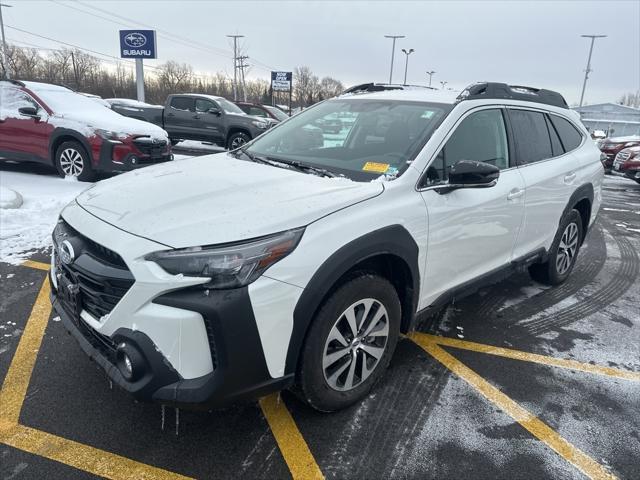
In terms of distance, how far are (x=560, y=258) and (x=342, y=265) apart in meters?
3.31

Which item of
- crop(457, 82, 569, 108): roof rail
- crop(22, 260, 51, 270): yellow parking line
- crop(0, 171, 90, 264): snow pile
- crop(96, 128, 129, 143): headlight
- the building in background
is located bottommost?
crop(22, 260, 51, 270): yellow parking line

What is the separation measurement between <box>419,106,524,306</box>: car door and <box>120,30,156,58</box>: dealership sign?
16.8 m

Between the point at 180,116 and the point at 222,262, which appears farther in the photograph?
the point at 180,116

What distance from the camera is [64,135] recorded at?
306 inches

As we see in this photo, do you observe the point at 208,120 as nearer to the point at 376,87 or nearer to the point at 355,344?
the point at 376,87

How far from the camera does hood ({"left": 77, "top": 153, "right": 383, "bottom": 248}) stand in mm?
2111

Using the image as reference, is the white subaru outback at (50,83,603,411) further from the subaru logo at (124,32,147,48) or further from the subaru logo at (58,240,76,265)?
the subaru logo at (124,32,147,48)

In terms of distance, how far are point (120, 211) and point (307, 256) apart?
3.19 ft

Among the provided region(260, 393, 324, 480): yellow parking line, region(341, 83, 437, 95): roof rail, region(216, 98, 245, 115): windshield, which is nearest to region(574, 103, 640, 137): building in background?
region(216, 98, 245, 115): windshield

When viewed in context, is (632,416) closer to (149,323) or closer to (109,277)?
(149,323)

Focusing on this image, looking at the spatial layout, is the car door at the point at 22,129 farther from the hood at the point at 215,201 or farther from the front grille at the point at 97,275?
the front grille at the point at 97,275

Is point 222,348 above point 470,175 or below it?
below

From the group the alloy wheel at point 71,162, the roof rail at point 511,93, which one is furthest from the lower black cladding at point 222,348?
the alloy wheel at point 71,162

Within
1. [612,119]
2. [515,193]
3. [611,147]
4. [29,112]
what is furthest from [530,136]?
[612,119]
